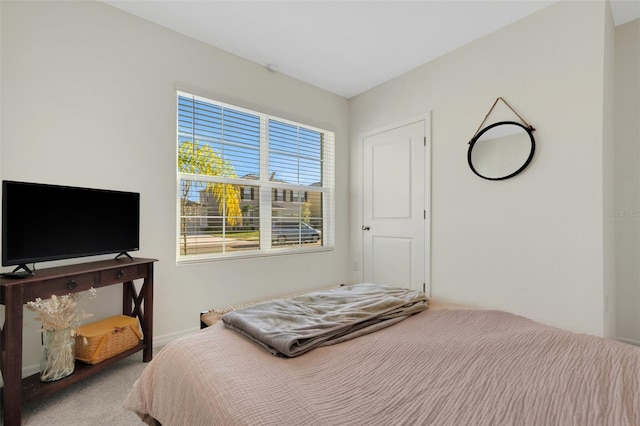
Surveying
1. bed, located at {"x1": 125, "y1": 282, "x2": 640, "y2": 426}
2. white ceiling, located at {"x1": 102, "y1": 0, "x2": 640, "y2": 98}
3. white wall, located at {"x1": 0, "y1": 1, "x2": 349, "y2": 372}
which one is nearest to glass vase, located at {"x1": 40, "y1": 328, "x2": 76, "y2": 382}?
white wall, located at {"x1": 0, "y1": 1, "x2": 349, "y2": 372}

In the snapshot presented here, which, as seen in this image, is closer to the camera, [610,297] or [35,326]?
[35,326]

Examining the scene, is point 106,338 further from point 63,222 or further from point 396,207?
point 396,207

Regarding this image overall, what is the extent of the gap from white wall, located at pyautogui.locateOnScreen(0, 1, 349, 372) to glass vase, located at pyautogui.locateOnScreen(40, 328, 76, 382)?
39 centimetres

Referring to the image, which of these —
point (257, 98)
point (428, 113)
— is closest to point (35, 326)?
point (257, 98)

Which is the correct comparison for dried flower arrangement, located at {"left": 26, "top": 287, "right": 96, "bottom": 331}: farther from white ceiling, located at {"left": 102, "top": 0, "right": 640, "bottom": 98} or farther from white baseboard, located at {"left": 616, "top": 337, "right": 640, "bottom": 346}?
white baseboard, located at {"left": 616, "top": 337, "right": 640, "bottom": 346}

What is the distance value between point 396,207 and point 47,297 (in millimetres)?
2938

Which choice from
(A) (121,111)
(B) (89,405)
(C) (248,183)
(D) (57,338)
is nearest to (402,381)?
(B) (89,405)

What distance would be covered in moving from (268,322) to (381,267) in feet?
7.84

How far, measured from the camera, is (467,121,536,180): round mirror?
2363 mm

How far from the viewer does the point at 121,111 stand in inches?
89.2

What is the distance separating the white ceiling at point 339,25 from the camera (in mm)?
2236

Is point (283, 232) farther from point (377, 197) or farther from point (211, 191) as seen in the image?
point (377, 197)

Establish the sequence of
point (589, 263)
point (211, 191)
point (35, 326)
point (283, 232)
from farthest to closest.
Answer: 1. point (283, 232)
2. point (211, 191)
3. point (589, 263)
4. point (35, 326)

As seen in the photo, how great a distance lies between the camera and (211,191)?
278cm
